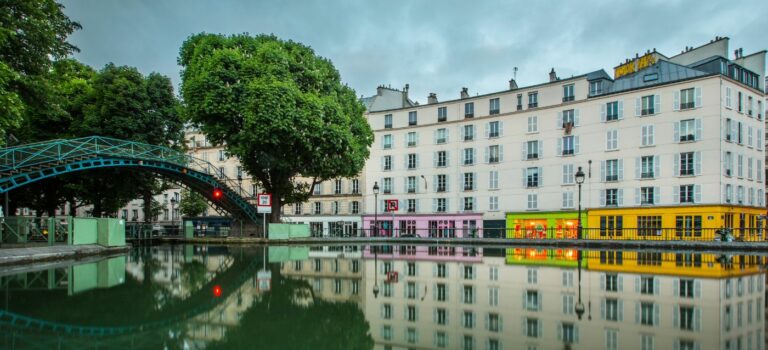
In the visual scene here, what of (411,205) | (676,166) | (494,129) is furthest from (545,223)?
(411,205)

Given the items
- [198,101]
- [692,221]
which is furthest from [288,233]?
[692,221]

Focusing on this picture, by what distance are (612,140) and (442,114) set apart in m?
16.6

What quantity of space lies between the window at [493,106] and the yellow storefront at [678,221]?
497 inches

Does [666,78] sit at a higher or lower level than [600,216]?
higher

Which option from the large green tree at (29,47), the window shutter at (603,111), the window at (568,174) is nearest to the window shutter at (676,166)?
the window shutter at (603,111)

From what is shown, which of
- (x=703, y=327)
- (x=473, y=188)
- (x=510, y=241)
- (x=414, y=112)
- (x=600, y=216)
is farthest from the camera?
(x=414, y=112)

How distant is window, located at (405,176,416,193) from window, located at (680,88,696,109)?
2531 cm

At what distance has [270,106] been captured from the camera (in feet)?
94.3

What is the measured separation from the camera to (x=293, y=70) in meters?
32.2

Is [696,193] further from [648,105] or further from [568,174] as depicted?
[568,174]

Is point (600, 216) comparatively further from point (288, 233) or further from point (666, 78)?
point (288, 233)

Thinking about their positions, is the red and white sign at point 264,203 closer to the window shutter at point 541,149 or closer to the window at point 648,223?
the window shutter at point 541,149

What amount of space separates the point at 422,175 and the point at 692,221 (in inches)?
969

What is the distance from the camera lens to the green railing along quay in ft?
77.3
